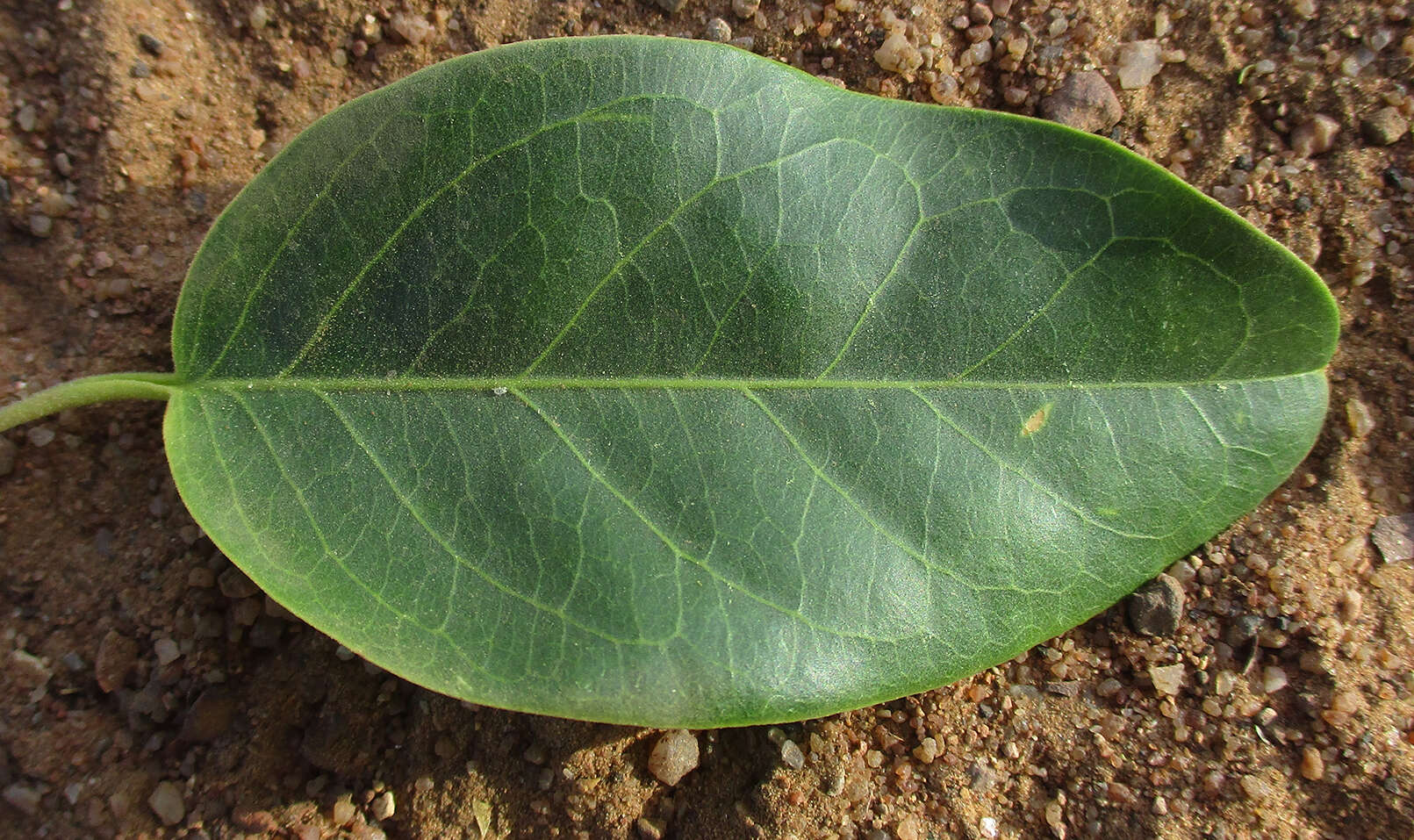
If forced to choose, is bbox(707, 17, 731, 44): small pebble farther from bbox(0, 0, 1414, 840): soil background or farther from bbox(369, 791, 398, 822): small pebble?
bbox(369, 791, 398, 822): small pebble

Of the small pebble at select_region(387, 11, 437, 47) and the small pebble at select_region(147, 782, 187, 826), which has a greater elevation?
the small pebble at select_region(387, 11, 437, 47)

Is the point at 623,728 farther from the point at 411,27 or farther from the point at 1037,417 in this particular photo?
the point at 411,27

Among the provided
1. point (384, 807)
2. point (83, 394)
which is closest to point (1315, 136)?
point (384, 807)

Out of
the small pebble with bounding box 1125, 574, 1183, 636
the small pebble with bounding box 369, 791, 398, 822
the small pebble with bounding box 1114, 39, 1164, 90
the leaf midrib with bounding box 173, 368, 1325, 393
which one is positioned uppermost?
the small pebble with bounding box 1114, 39, 1164, 90

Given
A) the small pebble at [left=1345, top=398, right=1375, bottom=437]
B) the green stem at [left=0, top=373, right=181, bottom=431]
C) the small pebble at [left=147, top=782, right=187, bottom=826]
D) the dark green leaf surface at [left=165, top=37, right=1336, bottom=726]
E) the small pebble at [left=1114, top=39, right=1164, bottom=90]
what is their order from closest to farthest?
the dark green leaf surface at [left=165, top=37, right=1336, bottom=726] < the green stem at [left=0, top=373, right=181, bottom=431] < the small pebble at [left=147, top=782, right=187, bottom=826] < the small pebble at [left=1345, top=398, right=1375, bottom=437] < the small pebble at [left=1114, top=39, right=1164, bottom=90]

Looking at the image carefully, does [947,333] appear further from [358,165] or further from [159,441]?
[159,441]

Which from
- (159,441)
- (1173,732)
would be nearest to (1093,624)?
(1173,732)

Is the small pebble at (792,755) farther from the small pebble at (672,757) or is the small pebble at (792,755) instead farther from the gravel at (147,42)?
the gravel at (147,42)

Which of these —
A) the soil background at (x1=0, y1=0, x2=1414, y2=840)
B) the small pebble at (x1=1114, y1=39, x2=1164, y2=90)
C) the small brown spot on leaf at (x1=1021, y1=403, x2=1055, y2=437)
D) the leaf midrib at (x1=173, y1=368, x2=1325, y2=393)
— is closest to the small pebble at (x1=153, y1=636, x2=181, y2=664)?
the soil background at (x1=0, y1=0, x2=1414, y2=840)

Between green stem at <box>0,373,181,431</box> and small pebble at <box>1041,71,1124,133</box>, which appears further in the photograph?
small pebble at <box>1041,71,1124,133</box>
